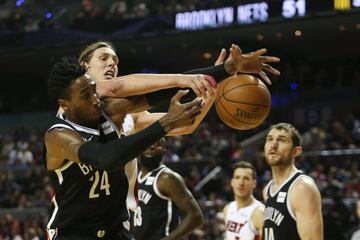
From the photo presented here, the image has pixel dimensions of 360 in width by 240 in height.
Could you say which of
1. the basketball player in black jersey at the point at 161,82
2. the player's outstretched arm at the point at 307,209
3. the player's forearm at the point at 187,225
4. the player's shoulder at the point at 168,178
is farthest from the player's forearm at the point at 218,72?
the player's shoulder at the point at 168,178

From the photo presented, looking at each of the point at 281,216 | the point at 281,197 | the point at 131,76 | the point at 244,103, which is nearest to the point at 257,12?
the point at 281,197

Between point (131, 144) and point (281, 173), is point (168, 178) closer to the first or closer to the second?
point (281, 173)

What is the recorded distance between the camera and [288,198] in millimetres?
5199

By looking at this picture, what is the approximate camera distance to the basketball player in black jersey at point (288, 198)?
4.99 m

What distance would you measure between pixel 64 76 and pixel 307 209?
2.30 metres

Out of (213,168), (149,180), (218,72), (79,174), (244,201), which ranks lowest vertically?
(213,168)

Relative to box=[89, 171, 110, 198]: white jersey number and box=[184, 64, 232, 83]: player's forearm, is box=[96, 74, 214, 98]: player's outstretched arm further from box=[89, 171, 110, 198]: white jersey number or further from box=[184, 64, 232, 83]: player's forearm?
box=[89, 171, 110, 198]: white jersey number

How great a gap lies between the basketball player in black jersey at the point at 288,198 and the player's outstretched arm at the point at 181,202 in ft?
2.60

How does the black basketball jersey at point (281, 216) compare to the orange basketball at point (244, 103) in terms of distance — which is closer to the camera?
the orange basketball at point (244, 103)

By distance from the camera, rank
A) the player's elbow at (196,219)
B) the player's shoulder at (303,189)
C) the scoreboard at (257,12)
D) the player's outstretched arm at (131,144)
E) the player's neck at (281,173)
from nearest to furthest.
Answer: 1. the player's outstretched arm at (131,144)
2. the player's shoulder at (303,189)
3. the player's neck at (281,173)
4. the player's elbow at (196,219)
5. the scoreboard at (257,12)

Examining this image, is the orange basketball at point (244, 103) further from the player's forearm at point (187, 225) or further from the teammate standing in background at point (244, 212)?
the teammate standing in background at point (244, 212)

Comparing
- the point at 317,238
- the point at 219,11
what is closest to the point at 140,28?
the point at 219,11

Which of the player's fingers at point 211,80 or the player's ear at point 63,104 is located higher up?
the player's fingers at point 211,80

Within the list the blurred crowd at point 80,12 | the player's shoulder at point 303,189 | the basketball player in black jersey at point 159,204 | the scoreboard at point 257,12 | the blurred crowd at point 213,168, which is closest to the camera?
the player's shoulder at point 303,189
